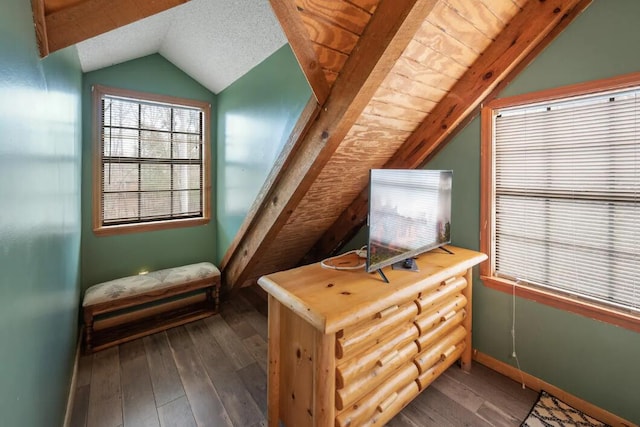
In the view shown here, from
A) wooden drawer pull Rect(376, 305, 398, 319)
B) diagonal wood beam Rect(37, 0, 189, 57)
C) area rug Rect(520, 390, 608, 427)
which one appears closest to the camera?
diagonal wood beam Rect(37, 0, 189, 57)

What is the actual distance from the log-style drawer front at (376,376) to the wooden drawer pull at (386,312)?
23 centimetres

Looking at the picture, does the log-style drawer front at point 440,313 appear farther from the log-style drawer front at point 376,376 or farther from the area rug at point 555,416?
the area rug at point 555,416

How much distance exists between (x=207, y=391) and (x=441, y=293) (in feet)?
5.59

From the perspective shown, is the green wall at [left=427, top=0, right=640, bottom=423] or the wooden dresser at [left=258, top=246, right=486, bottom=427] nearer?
the wooden dresser at [left=258, top=246, right=486, bottom=427]

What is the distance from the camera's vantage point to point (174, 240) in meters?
3.14

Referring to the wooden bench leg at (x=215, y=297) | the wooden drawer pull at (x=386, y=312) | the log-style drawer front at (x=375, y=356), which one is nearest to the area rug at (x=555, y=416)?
the log-style drawer front at (x=375, y=356)

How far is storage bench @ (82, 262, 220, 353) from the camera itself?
2330 millimetres

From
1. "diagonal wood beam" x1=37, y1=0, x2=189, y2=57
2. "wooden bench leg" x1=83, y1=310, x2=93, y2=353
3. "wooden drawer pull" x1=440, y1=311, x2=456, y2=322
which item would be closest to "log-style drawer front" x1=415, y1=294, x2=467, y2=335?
"wooden drawer pull" x1=440, y1=311, x2=456, y2=322

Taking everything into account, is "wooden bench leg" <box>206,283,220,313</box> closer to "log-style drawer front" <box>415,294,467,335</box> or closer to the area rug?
"log-style drawer front" <box>415,294,467,335</box>

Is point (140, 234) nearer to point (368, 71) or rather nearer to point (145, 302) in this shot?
point (145, 302)

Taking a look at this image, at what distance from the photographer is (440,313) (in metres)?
1.84

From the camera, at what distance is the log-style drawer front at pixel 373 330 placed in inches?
49.7

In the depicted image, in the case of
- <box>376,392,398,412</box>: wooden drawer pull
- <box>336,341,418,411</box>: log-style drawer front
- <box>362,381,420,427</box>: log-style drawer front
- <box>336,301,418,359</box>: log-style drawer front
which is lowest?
<box>362,381,420,427</box>: log-style drawer front

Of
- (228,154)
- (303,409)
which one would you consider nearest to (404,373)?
(303,409)
